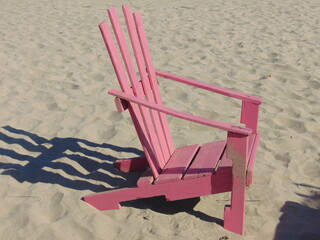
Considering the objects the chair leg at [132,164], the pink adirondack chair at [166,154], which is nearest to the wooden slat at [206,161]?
the pink adirondack chair at [166,154]

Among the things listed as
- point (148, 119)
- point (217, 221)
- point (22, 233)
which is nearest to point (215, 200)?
point (217, 221)

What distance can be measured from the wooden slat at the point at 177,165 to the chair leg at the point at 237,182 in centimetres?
35

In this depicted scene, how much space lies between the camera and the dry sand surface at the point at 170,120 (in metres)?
3.00

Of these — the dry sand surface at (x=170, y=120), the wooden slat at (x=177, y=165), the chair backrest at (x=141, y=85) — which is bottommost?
the dry sand surface at (x=170, y=120)

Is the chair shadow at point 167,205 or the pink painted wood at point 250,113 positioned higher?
the pink painted wood at point 250,113

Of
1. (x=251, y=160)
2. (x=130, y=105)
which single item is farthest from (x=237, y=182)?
(x=130, y=105)

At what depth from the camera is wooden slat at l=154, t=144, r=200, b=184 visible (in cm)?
293

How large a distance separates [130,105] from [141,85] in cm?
39

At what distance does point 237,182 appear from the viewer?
2738 millimetres

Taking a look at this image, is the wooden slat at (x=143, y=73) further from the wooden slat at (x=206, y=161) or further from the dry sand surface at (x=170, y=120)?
the dry sand surface at (x=170, y=120)

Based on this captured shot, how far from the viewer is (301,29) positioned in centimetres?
761

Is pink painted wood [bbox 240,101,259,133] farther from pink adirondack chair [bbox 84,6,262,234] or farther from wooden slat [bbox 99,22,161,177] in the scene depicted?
wooden slat [bbox 99,22,161,177]

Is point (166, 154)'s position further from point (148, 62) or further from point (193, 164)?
point (148, 62)

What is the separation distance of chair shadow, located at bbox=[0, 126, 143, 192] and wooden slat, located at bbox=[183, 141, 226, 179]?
0.62 m
